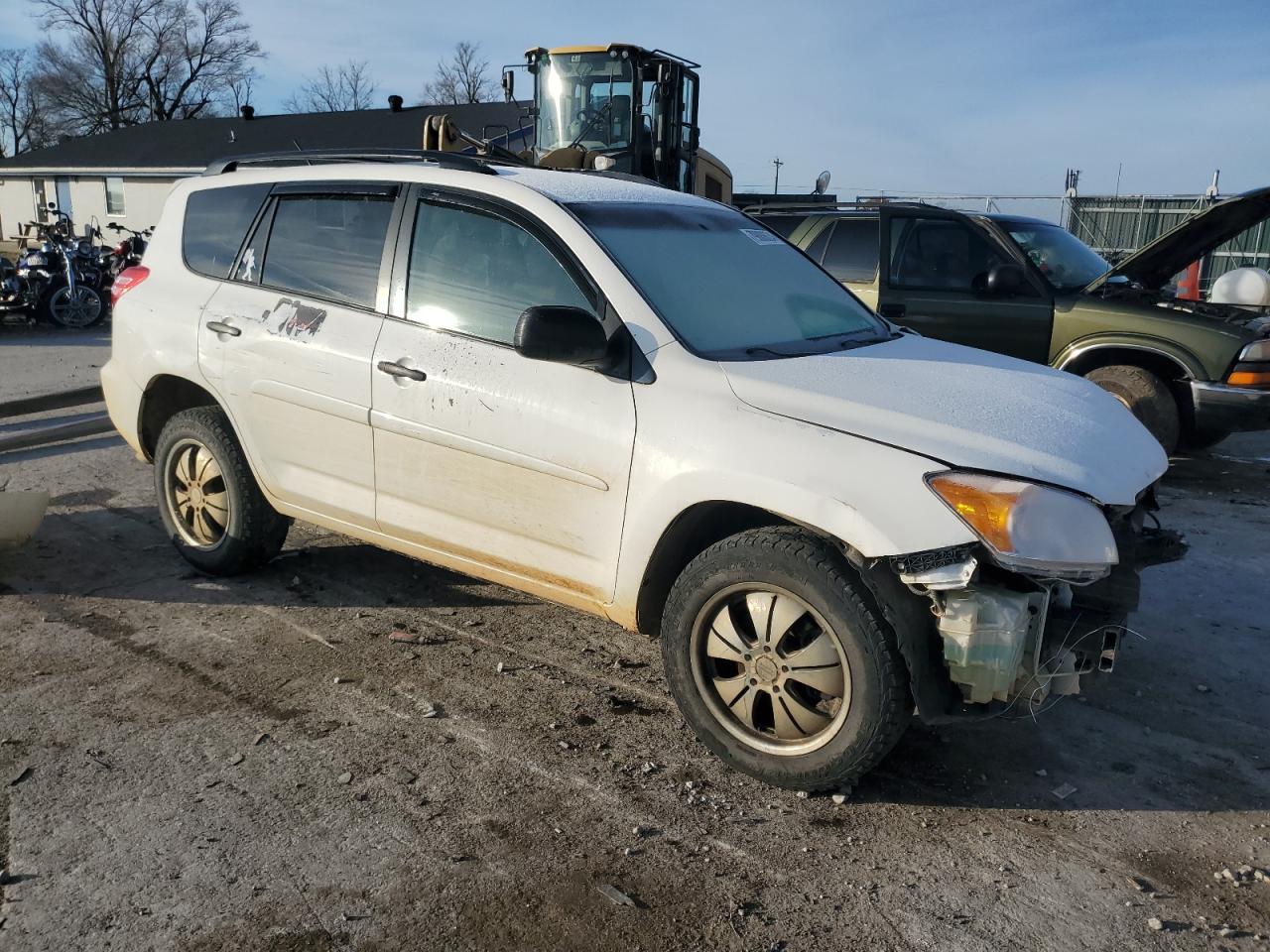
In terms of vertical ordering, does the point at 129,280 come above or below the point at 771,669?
above

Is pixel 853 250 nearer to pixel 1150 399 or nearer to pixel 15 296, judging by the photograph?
pixel 1150 399

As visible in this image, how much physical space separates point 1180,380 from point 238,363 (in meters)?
6.50

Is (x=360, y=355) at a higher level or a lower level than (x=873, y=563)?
higher

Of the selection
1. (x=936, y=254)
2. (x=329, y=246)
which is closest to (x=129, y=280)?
(x=329, y=246)

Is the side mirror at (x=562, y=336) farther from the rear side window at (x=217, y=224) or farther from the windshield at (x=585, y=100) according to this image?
the windshield at (x=585, y=100)

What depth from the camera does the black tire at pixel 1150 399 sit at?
761 centimetres

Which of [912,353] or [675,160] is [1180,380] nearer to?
[912,353]

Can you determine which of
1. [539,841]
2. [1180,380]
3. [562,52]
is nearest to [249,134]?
[562,52]

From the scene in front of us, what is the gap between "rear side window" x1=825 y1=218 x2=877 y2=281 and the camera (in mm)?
8422

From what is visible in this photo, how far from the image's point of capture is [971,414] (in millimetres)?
3338

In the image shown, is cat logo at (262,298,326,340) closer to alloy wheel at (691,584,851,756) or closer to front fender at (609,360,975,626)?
front fender at (609,360,975,626)

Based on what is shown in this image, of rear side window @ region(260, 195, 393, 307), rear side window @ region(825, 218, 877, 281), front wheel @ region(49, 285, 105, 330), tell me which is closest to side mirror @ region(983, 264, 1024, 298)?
rear side window @ region(825, 218, 877, 281)

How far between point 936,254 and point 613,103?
22.7 ft

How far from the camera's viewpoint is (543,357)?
138 inches
